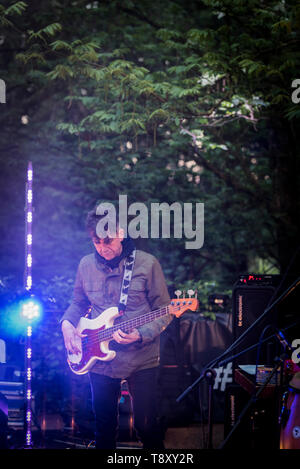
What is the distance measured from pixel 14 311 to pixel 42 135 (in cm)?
393

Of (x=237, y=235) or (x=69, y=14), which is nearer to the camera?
(x=69, y=14)

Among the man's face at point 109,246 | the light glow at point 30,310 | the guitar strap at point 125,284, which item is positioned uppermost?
the man's face at point 109,246

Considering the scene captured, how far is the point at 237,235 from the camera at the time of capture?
10.7m

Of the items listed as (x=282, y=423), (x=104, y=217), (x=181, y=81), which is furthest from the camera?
(x=181, y=81)

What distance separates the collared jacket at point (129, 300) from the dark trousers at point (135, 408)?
8 cm

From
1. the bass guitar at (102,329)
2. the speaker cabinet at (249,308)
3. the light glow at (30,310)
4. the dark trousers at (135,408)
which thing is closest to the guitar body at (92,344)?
the bass guitar at (102,329)

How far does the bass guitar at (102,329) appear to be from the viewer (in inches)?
167

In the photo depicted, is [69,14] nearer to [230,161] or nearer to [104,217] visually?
[230,161]

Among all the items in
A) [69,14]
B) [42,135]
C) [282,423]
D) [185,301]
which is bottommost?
[282,423]

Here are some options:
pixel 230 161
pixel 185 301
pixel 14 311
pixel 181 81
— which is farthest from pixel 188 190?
pixel 185 301

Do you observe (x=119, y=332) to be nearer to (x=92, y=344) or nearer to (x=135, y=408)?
(x=92, y=344)

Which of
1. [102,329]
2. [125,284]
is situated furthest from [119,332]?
[125,284]

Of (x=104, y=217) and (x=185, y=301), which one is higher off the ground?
(x=104, y=217)

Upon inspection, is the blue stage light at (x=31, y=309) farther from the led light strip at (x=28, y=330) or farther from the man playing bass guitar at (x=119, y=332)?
the man playing bass guitar at (x=119, y=332)
